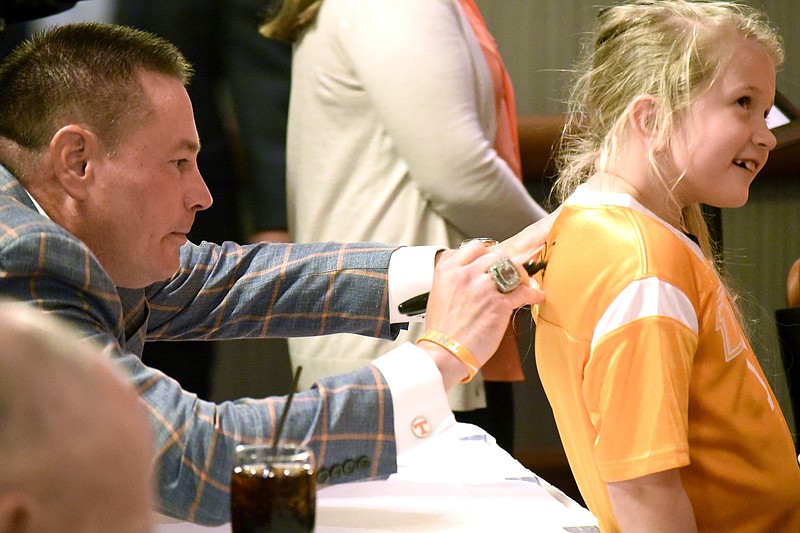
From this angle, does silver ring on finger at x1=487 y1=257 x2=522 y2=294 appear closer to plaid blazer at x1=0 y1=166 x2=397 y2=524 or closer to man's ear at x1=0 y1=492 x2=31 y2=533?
plaid blazer at x1=0 y1=166 x2=397 y2=524

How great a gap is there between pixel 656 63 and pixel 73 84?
687 mm

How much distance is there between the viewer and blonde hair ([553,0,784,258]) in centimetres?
121

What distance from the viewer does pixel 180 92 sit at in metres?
1.29

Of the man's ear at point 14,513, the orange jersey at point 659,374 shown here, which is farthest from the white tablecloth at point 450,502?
the man's ear at point 14,513

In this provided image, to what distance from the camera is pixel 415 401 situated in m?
1.05

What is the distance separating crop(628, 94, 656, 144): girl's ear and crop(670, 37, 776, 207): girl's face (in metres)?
0.03

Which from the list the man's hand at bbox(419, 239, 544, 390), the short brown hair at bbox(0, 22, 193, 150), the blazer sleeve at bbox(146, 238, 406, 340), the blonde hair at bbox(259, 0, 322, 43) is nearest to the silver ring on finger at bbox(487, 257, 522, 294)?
the man's hand at bbox(419, 239, 544, 390)

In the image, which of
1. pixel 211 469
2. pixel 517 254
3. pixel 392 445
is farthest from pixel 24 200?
pixel 517 254

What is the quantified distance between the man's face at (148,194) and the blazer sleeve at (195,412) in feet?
0.61

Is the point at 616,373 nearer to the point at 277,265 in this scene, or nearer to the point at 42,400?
the point at 277,265

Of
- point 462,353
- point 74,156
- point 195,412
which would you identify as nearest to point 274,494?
point 195,412

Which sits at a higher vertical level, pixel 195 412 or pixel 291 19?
pixel 291 19

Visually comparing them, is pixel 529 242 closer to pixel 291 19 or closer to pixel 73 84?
pixel 73 84

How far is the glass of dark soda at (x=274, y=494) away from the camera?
86cm
